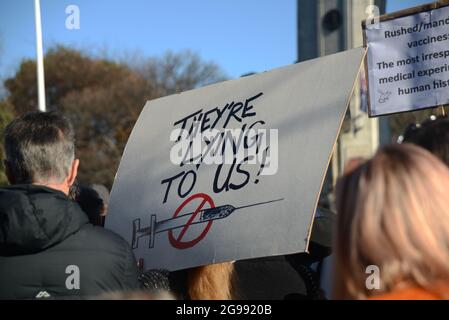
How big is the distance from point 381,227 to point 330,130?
86cm

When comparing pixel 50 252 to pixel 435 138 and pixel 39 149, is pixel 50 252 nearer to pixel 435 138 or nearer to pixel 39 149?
pixel 39 149

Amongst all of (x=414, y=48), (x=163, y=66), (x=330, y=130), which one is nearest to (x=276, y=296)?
(x=330, y=130)

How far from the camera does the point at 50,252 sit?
2.17 meters

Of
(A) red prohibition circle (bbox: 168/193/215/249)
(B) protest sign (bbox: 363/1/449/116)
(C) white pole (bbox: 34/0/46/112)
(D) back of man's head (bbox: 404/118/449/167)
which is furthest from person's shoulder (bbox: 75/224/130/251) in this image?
(C) white pole (bbox: 34/0/46/112)

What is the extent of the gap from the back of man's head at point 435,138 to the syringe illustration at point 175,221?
1.77 feet

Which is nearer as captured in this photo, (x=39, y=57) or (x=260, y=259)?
(x=260, y=259)

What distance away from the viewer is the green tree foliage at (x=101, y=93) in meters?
34.2

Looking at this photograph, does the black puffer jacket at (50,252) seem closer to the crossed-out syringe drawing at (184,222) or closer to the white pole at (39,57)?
the crossed-out syringe drawing at (184,222)

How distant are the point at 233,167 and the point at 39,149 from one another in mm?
732

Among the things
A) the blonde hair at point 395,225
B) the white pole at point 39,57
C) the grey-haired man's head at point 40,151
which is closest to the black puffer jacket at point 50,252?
the grey-haired man's head at point 40,151

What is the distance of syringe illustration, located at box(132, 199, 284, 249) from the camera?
8.35ft

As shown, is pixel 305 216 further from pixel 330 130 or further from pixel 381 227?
pixel 381 227

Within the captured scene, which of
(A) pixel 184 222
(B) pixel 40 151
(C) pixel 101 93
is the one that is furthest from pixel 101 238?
(C) pixel 101 93

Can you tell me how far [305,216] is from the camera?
2.28 m
